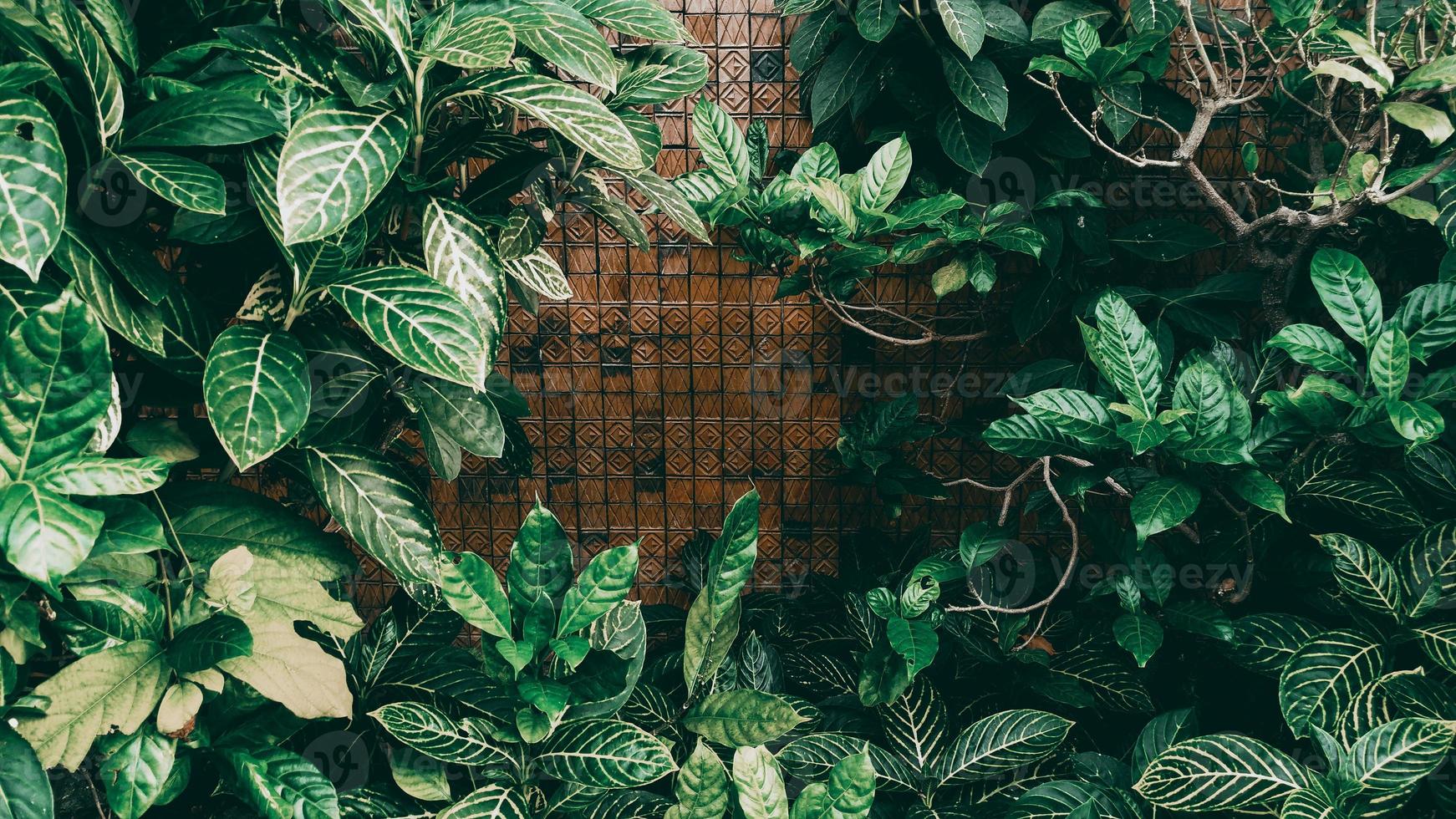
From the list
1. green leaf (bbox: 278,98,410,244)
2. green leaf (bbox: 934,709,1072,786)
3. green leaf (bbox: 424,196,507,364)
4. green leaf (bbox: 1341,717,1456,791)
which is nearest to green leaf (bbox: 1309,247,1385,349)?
green leaf (bbox: 1341,717,1456,791)

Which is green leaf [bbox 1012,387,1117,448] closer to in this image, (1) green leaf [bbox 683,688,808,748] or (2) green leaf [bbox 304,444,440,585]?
(1) green leaf [bbox 683,688,808,748]

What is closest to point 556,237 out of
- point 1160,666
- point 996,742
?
point 996,742

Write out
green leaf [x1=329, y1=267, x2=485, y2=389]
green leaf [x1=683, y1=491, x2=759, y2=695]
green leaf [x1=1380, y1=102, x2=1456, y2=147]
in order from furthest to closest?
green leaf [x1=683, y1=491, x2=759, y2=695] < green leaf [x1=1380, y1=102, x2=1456, y2=147] < green leaf [x1=329, y1=267, x2=485, y2=389]

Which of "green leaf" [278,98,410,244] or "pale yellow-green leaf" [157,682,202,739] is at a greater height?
"green leaf" [278,98,410,244]

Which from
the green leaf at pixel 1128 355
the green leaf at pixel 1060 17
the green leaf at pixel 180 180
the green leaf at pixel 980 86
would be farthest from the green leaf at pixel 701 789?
the green leaf at pixel 1060 17

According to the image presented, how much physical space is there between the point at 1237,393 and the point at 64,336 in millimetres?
1568

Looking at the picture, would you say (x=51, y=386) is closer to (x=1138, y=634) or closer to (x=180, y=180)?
(x=180, y=180)

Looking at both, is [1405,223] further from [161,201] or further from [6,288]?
[6,288]

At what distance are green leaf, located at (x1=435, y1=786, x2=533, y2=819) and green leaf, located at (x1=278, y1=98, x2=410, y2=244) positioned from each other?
0.80 m

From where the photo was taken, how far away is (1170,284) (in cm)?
194

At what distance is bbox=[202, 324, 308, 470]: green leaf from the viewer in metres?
1.07

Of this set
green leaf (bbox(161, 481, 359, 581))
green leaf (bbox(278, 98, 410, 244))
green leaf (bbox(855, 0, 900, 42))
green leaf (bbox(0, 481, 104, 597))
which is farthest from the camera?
green leaf (bbox(855, 0, 900, 42))

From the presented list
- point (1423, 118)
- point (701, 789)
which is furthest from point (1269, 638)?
point (701, 789)

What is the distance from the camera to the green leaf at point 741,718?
4.67ft
